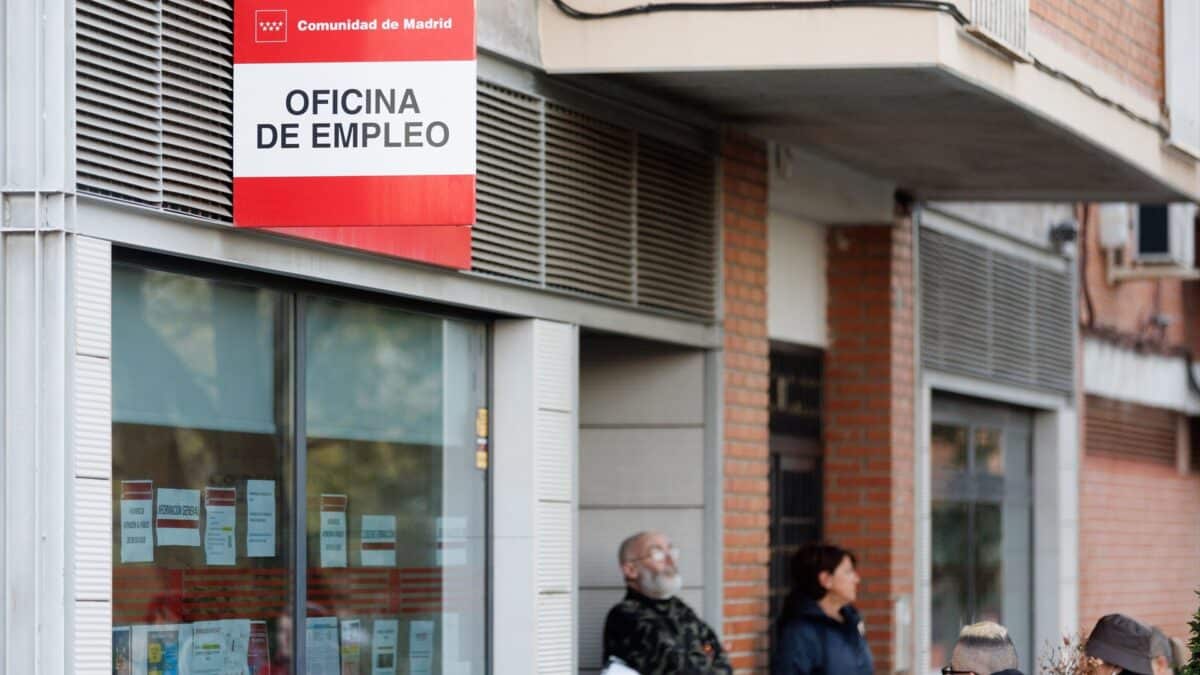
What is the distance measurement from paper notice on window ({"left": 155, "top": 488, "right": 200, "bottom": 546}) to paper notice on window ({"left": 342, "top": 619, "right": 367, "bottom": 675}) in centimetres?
118

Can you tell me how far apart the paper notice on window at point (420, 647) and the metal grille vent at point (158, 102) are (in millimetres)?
2409

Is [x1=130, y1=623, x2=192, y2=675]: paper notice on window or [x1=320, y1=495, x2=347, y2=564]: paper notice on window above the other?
[x1=320, y1=495, x2=347, y2=564]: paper notice on window

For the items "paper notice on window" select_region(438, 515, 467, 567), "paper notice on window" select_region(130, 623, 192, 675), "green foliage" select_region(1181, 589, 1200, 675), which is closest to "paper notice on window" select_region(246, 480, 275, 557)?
"paper notice on window" select_region(130, 623, 192, 675)

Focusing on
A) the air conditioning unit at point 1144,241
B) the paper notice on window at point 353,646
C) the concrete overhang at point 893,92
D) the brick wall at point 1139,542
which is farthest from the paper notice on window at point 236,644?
the air conditioning unit at point 1144,241

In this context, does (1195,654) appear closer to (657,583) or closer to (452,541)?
(657,583)

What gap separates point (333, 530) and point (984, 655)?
2720mm

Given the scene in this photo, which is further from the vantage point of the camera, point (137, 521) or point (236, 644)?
point (236, 644)

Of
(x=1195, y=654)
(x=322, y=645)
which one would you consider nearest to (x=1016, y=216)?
(x=1195, y=654)

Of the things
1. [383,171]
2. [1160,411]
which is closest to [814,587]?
[383,171]

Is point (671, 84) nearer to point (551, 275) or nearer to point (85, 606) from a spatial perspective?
point (551, 275)

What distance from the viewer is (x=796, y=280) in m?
13.4

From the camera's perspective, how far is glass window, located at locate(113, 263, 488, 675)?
301 inches

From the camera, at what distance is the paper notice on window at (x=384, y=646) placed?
9.12m

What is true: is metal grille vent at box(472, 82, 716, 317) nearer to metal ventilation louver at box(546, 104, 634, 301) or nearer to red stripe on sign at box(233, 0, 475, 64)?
metal ventilation louver at box(546, 104, 634, 301)
